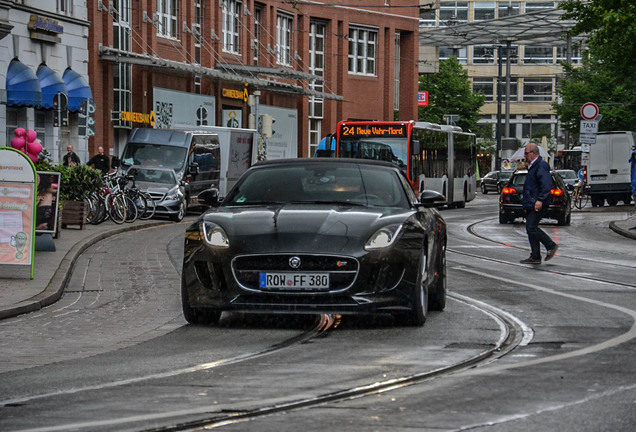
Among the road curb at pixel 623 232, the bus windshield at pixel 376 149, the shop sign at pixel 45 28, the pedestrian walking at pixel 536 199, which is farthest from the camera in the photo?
the bus windshield at pixel 376 149

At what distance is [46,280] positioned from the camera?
1572 cm

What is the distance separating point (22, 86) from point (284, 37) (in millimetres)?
30069

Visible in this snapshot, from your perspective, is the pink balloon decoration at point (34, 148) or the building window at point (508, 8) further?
the building window at point (508, 8)

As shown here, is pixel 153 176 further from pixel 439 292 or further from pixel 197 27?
Answer: pixel 439 292

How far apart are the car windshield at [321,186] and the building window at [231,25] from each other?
48.9m

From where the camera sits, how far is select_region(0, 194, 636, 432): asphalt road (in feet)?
21.4

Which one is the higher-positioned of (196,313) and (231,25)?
(231,25)

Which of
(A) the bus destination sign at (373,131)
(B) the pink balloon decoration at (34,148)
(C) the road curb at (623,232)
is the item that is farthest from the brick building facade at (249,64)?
(B) the pink balloon decoration at (34,148)

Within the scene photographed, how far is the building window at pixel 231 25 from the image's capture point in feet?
199

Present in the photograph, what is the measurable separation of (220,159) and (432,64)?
176 feet

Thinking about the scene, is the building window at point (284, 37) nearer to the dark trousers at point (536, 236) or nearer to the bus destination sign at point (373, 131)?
the bus destination sign at point (373, 131)

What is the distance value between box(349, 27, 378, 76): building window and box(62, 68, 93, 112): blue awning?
32.4 m

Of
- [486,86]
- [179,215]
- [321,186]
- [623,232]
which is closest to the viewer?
[321,186]

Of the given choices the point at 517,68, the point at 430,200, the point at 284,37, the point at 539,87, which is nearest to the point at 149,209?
the point at 430,200
